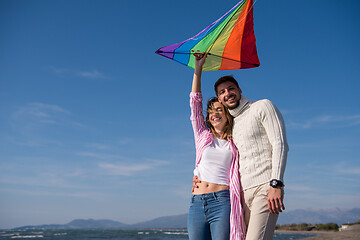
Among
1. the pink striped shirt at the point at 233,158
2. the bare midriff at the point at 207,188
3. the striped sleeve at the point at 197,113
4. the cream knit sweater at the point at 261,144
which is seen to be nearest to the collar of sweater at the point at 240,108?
the cream knit sweater at the point at 261,144

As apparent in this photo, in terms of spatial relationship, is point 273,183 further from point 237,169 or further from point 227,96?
point 227,96

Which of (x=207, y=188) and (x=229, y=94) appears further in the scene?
(x=229, y=94)

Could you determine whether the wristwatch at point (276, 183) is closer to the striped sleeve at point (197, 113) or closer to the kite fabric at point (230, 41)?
the striped sleeve at point (197, 113)

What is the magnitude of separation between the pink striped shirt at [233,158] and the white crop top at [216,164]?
49 mm

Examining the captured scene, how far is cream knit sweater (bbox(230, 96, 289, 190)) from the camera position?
238 cm

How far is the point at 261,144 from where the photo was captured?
2.52 metres

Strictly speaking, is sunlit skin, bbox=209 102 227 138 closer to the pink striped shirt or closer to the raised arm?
the pink striped shirt

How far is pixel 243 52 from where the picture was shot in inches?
142

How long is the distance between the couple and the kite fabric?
75 cm

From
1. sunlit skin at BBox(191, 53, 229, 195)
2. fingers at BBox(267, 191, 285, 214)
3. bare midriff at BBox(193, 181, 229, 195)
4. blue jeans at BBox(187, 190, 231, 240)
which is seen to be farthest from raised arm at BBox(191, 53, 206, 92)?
fingers at BBox(267, 191, 285, 214)

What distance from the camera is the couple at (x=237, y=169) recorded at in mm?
2361

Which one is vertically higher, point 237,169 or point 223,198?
point 237,169

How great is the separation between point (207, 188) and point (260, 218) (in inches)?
23.3

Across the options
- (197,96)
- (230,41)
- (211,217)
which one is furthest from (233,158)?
(230,41)
